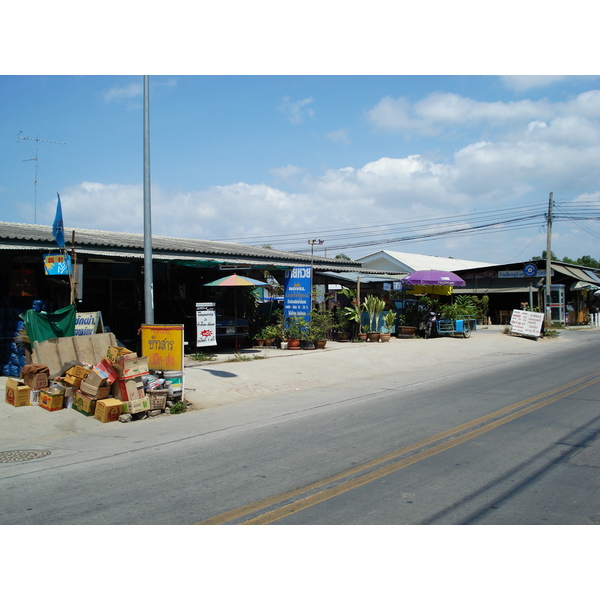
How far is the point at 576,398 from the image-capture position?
400 inches

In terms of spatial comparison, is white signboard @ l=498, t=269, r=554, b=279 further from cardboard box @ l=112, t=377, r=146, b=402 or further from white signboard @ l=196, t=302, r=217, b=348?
cardboard box @ l=112, t=377, r=146, b=402

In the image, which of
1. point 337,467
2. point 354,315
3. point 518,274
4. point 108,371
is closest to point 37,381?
point 108,371

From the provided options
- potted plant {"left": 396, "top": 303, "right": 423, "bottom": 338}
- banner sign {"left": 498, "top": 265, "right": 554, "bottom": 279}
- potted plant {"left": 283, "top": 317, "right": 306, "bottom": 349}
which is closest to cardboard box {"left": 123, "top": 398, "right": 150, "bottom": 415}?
potted plant {"left": 283, "top": 317, "right": 306, "bottom": 349}

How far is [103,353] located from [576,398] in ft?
31.4

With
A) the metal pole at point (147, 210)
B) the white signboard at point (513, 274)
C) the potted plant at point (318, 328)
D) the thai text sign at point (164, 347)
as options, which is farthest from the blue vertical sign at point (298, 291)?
the white signboard at point (513, 274)

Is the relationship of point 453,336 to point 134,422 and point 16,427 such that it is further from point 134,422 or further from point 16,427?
point 16,427

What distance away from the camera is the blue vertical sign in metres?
18.1

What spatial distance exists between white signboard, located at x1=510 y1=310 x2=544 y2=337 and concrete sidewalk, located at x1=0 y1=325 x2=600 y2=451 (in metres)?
1.32

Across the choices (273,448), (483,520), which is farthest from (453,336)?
(483,520)

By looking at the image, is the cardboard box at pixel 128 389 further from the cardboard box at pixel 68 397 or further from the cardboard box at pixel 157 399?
the cardboard box at pixel 68 397

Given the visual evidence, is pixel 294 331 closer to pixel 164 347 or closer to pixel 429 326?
pixel 164 347

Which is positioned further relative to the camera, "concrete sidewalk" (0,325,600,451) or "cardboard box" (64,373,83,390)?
"cardboard box" (64,373,83,390)

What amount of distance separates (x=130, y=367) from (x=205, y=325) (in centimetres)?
473

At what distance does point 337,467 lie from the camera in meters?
6.34
